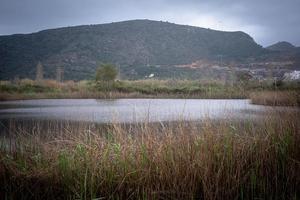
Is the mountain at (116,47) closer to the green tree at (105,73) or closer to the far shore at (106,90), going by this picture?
the far shore at (106,90)

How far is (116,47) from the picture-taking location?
250 ft

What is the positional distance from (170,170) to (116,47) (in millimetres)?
74628

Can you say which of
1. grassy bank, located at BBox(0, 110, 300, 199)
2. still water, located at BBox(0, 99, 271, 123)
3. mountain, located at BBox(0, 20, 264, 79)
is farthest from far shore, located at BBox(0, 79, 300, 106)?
grassy bank, located at BBox(0, 110, 300, 199)

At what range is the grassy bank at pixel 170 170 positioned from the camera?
11.7 ft

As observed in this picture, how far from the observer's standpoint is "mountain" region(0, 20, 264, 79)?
61.2 metres

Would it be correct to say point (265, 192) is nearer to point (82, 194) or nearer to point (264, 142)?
point (264, 142)

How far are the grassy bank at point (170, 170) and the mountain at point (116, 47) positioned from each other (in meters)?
51.7

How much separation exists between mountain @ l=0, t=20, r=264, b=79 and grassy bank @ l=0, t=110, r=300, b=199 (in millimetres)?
51656

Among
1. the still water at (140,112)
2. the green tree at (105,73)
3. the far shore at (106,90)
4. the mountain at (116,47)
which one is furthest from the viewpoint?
the mountain at (116,47)

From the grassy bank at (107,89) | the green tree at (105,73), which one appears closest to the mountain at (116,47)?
the grassy bank at (107,89)

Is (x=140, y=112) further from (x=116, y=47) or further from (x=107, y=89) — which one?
(x=116, y=47)

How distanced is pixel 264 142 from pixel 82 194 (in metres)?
2.52

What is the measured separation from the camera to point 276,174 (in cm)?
377

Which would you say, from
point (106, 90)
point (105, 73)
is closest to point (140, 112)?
point (106, 90)
